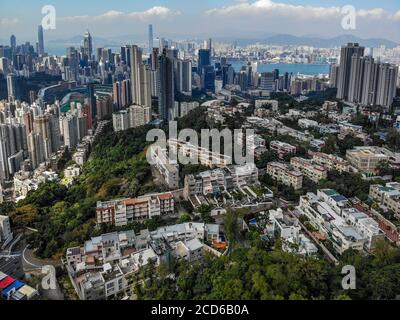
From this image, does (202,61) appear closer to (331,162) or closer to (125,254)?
(331,162)

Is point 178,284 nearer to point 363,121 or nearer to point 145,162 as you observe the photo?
point 145,162

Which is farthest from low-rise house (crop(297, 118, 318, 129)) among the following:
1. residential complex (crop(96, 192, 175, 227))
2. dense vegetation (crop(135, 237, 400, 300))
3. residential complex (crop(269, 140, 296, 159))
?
dense vegetation (crop(135, 237, 400, 300))

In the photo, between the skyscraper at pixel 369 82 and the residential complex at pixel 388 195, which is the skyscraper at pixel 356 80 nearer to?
the skyscraper at pixel 369 82

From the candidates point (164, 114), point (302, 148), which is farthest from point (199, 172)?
point (164, 114)

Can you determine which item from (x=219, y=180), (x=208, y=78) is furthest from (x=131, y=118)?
(x=208, y=78)

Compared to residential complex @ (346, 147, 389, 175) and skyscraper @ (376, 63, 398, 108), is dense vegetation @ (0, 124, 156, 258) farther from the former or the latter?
skyscraper @ (376, 63, 398, 108)

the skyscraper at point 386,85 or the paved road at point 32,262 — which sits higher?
the skyscraper at point 386,85

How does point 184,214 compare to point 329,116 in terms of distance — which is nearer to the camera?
point 184,214

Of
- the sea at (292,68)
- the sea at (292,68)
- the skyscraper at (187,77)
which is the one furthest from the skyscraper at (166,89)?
the sea at (292,68)
